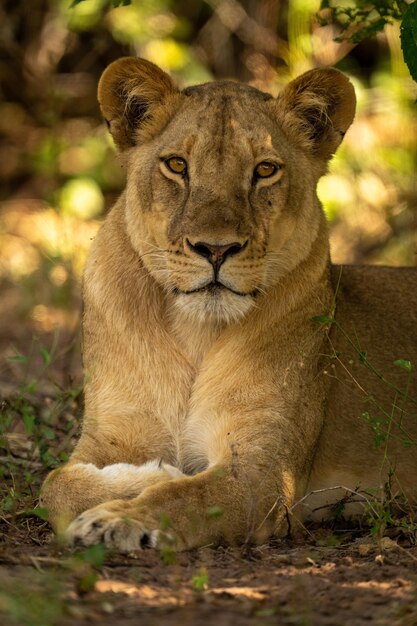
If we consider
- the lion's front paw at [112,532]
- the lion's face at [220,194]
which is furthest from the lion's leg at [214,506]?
the lion's face at [220,194]

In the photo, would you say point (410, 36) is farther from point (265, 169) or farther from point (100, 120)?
point (100, 120)

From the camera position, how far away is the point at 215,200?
382cm

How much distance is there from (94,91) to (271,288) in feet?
20.5

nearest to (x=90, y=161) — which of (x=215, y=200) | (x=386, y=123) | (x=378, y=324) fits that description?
(x=386, y=123)

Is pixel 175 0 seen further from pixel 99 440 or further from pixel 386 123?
pixel 99 440

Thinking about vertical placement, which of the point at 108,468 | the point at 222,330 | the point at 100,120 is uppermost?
the point at 100,120

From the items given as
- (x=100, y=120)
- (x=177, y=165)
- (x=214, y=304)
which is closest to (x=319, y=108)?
(x=177, y=165)

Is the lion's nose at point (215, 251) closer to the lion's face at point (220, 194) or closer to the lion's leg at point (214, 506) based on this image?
the lion's face at point (220, 194)

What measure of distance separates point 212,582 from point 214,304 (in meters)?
1.03

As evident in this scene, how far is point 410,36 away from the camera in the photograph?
3.88m

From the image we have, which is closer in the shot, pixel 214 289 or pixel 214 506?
pixel 214 506

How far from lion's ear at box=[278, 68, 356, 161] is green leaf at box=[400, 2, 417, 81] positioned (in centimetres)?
40

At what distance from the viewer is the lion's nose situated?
12.0ft

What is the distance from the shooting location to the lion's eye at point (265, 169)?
402 centimetres
